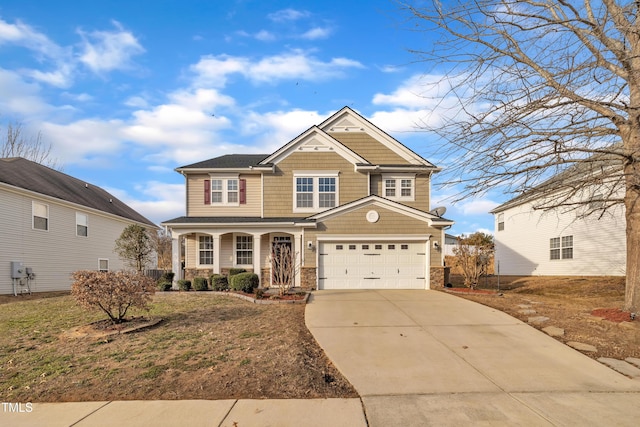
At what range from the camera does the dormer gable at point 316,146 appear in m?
18.4

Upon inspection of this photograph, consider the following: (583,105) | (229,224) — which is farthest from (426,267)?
(583,105)

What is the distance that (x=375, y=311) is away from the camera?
1080 cm

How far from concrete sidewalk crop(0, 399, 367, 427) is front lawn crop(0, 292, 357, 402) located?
216 millimetres

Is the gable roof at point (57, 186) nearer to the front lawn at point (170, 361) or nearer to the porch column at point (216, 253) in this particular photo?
the porch column at point (216, 253)

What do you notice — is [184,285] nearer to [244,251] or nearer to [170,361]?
[244,251]

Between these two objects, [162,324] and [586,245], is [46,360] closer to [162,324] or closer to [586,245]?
[162,324]

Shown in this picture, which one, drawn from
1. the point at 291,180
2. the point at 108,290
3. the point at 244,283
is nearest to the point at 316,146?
the point at 291,180

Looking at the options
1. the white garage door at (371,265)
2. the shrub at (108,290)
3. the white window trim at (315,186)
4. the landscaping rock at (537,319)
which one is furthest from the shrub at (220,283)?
the landscaping rock at (537,319)

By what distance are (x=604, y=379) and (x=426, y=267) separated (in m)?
10.6

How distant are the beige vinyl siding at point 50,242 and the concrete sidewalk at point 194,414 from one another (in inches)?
569

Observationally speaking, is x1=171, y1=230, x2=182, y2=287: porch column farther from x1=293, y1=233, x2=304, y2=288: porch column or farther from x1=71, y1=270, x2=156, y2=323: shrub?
x1=71, y1=270, x2=156, y2=323: shrub

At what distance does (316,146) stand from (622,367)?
47.2 feet

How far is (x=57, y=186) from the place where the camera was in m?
20.4

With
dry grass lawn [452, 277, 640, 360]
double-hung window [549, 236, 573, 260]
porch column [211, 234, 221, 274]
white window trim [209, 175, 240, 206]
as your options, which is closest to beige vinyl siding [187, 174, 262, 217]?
white window trim [209, 175, 240, 206]
